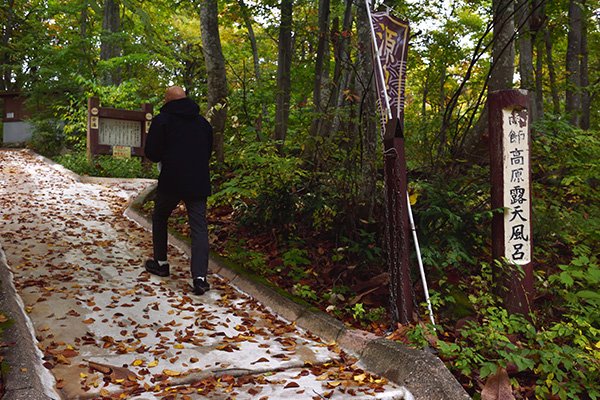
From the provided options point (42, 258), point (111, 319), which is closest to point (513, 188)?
point (111, 319)

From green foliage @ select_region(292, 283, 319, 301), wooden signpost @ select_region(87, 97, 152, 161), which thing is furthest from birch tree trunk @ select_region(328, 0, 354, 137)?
wooden signpost @ select_region(87, 97, 152, 161)

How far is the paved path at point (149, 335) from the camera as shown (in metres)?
3.19

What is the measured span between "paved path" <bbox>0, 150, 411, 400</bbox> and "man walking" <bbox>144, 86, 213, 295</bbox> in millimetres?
616

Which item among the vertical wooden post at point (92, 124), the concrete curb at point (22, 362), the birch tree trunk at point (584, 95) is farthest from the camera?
the vertical wooden post at point (92, 124)

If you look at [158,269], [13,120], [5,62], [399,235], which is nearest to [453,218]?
[399,235]

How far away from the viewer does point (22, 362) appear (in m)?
2.97

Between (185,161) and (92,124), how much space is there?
1137 centimetres

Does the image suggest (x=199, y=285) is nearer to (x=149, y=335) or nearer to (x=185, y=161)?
(x=149, y=335)

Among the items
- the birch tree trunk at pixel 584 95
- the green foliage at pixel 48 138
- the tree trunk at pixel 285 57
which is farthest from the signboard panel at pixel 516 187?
the green foliage at pixel 48 138

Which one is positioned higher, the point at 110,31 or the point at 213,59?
the point at 110,31

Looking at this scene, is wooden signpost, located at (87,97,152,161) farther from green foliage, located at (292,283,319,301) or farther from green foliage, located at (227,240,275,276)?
green foliage, located at (292,283,319,301)

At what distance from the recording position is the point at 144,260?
6.18 metres

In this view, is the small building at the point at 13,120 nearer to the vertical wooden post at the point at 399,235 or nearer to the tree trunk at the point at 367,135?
the tree trunk at the point at 367,135

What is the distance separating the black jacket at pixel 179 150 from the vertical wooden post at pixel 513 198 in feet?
9.72
